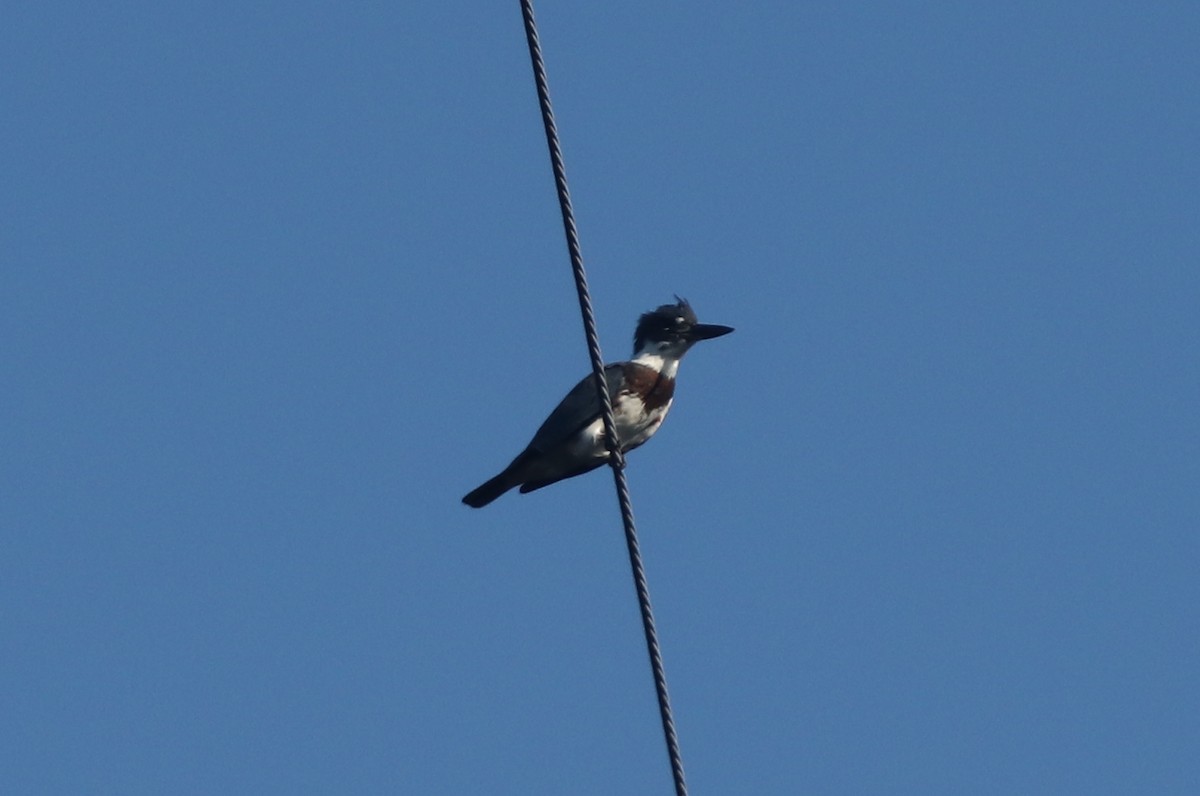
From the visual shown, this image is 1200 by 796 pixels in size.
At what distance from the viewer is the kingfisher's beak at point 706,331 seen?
8.05 meters

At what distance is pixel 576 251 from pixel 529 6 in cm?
56

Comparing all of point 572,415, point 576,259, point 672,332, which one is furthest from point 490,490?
point 576,259

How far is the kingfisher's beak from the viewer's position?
8.05 m

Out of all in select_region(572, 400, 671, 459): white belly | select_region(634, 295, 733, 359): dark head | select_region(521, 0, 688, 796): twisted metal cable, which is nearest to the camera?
select_region(521, 0, 688, 796): twisted metal cable

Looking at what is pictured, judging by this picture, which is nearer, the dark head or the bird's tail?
the bird's tail

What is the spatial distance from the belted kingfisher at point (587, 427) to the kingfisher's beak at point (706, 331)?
18cm

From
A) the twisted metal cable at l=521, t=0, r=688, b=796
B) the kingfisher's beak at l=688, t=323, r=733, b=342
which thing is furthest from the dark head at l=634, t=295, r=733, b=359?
the twisted metal cable at l=521, t=0, r=688, b=796

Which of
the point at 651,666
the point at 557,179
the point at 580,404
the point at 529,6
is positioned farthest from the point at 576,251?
the point at 580,404

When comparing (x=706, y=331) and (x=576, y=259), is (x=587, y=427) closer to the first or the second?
(x=706, y=331)

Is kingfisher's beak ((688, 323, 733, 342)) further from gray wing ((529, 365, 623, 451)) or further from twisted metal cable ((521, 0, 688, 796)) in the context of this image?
twisted metal cable ((521, 0, 688, 796))

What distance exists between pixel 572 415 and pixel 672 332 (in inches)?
34.6

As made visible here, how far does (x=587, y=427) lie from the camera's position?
7.25 m

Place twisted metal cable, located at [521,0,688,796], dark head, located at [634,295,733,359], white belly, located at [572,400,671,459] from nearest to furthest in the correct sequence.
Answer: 1. twisted metal cable, located at [521,0,688,796]
2. white belly, located at [572,400,671,459]
3. dark head, located at [634,295,733,359]

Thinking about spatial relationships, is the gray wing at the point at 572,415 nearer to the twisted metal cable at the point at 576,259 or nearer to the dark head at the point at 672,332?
the dark head at the point at 672,332
